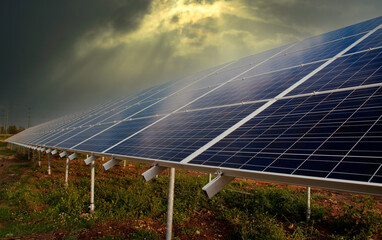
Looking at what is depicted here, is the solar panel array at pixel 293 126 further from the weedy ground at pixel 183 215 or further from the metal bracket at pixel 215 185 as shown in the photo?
the weedy ground at pixel 183 215

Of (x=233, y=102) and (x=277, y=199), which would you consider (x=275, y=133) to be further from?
(x=277, y=199)

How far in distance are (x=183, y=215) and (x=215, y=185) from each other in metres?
7.68

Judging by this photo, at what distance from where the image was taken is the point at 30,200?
13477mm

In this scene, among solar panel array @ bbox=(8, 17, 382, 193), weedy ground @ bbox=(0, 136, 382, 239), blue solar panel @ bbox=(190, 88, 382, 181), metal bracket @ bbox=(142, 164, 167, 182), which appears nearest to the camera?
blue solar panel @ bbox=(190, 88, 382, 181)

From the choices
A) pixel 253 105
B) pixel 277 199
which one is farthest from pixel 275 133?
pixel 277 199

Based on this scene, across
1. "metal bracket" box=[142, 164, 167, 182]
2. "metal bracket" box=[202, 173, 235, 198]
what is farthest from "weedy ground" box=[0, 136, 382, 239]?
"metal bracket" box=[202, 173, 235, 198]

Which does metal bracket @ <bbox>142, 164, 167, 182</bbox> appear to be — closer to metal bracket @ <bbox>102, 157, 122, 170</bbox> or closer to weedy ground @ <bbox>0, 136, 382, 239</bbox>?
metal bracket @ <bbox>102, 157, 122, 170</bbox>

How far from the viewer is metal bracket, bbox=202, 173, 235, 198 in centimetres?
464

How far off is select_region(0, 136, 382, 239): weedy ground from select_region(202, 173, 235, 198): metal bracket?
18.6ft

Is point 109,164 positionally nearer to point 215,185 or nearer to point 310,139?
point 215,185

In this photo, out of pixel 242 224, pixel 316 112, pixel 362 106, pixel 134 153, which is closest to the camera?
pixel 362 106

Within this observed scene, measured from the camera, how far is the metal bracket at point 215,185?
4.64 m

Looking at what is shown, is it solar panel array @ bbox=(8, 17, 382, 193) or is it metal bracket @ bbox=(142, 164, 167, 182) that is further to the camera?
metal bracket @ bbox=(142, 164, 167, 182)

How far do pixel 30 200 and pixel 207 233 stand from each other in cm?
1041
